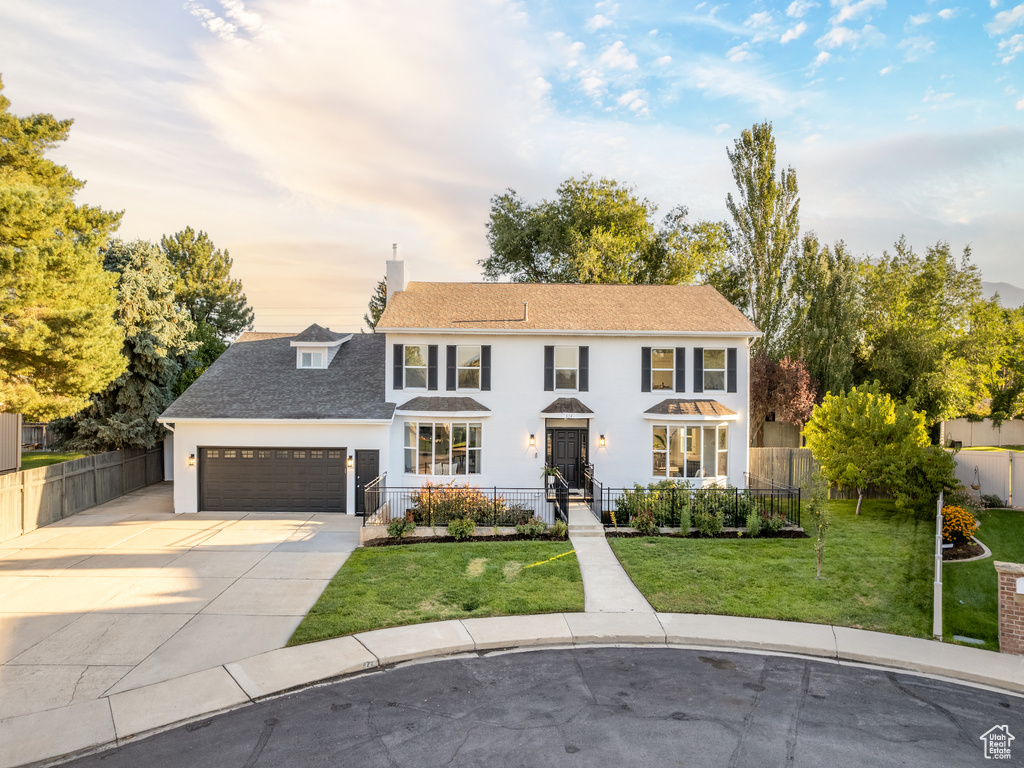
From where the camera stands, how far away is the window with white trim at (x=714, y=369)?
20250 mm

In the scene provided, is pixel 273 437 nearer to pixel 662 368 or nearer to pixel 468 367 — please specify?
pixel 468 367

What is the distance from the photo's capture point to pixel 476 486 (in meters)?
19.5

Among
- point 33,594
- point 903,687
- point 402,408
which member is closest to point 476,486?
point 402,408

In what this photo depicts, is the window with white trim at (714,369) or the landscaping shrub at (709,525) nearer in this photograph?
the landscaping shrub at (709,525)

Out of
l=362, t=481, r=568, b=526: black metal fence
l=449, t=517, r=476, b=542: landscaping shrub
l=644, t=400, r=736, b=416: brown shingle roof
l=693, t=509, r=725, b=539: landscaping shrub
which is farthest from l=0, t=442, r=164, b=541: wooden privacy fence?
l=644, t=400, r=736, b=416: brown shingle roof

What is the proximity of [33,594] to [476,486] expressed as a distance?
11599 mm

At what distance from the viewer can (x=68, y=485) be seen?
715 inches

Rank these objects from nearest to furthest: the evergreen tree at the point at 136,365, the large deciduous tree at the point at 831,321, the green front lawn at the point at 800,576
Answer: the green front lawn at the point at 800,576 < the evergreen tree at the point at 136,365 < the large deciduous tree at the point at 831,321

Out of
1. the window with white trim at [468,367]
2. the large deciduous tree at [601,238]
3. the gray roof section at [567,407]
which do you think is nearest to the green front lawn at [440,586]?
the gray roof section at [567,407]

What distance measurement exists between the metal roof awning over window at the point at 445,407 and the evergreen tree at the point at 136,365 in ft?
→ 35.3

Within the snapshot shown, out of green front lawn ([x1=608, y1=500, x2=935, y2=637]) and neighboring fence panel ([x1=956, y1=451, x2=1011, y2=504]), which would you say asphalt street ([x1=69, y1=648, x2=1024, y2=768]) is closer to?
green front lawn ([x1=608, y1=500, x2=935, y2=637])

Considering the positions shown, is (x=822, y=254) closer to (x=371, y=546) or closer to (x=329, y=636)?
(x=371, y=546)

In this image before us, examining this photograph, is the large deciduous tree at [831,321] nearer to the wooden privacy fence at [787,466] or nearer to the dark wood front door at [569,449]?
the wooden privacy fence at [787,466]

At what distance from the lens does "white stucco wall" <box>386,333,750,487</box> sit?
19766 mm
